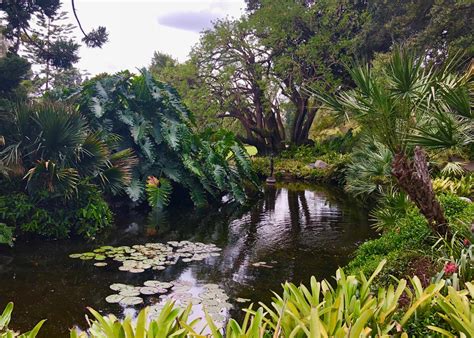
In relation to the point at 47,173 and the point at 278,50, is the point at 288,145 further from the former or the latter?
the point at 47,173

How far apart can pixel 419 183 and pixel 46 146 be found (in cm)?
541

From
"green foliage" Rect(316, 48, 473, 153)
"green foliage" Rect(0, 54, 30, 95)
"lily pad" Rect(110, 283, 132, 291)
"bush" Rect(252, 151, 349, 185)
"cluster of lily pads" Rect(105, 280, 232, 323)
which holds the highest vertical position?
"green foliage" Rect(0, 54, 30, 95)

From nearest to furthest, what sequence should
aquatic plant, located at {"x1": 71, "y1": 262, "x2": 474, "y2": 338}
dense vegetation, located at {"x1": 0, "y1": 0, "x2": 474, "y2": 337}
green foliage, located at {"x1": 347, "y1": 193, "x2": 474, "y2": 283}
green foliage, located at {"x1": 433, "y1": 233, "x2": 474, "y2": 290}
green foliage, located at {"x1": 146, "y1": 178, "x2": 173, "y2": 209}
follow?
aquatic plant, located at {"x1": 71, "y1": 262, "x2": 474, "y2": 338} → dense vegetation, located at {"x1": 0, "y1": 0, "x2": 474, "y2": 337} → green foliage, located at {"x1": 433, "y1": 233, "x2": 474, "y2": 290} → green foliage, located at {"x1": 347, "y1": 193, "x2": 474, "y2": 283} → green foliage, located at {"x1": 146, "y1": 178, "x2": 173, "y2": 209}

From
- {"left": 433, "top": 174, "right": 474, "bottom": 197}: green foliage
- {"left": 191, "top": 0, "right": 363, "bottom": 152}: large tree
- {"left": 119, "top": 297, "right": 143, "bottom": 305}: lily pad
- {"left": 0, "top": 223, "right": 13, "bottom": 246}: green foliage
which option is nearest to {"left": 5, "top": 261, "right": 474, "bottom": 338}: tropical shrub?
{"left": 119, "top": 297, "right": 143, "bottom": 305}: lily pad

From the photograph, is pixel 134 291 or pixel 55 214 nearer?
pixel 134 291

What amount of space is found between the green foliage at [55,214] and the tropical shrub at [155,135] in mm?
1443

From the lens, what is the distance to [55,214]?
241 inches

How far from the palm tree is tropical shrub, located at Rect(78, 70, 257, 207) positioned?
5.36m

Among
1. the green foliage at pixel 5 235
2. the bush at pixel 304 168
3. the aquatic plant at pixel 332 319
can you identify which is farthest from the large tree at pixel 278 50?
the aquatic plant at pixel 332 319

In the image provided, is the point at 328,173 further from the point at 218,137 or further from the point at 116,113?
the point at 116,113

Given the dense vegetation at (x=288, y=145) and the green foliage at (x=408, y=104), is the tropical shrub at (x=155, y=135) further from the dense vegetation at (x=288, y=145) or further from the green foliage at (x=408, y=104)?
the green foliage at (x=408, y=104)

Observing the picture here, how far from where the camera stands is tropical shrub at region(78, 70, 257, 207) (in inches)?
322

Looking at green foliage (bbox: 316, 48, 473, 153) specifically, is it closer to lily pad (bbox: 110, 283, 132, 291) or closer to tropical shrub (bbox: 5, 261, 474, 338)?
tropical shrub (bbox: 5, 261, 474, 338)

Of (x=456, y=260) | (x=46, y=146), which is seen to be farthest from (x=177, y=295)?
(x=46, y=146)
